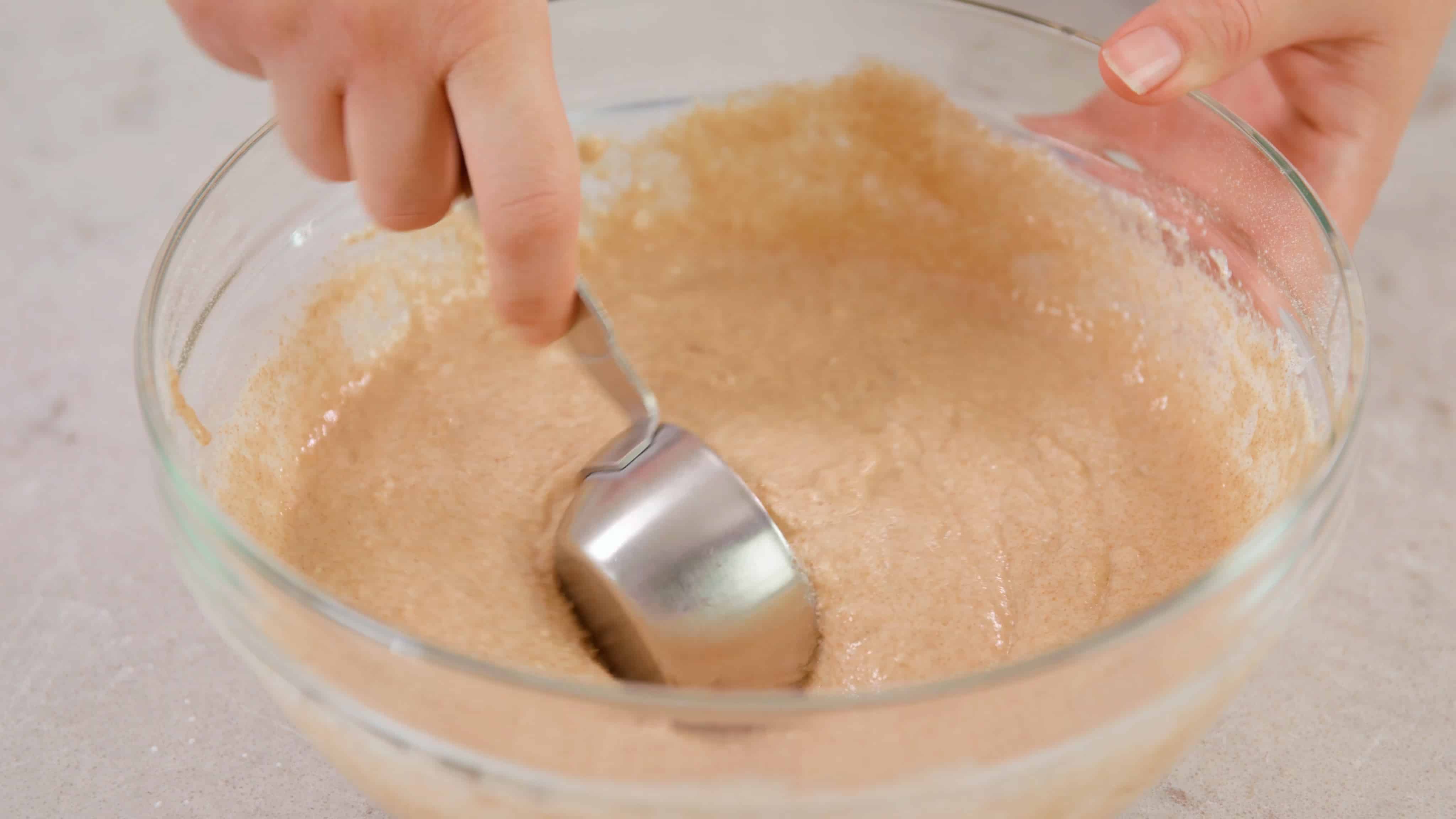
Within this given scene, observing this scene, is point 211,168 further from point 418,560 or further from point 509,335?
point 418,560

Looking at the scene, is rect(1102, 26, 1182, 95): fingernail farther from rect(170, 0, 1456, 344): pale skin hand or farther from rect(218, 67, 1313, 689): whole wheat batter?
rect(170, 0, 1456, 344): pale skin hand

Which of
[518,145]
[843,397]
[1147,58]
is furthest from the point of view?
[843,397]

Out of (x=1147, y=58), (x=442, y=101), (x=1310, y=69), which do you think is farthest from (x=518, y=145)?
(x=1310, y=69)

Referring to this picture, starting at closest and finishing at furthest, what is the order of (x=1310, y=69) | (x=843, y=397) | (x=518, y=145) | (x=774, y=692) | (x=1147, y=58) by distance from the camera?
(x=518, y=145) → (x=774, y=692) → (x=1147, y=58) → (x=843, y=397) → (x=1310, y=69)

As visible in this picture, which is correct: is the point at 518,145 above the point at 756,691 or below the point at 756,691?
above

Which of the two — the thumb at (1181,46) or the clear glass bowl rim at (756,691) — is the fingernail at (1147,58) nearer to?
the thumb at (1181,46)

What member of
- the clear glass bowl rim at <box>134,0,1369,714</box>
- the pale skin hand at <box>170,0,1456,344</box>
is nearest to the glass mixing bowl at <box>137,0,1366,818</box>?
the clear glass bowl rim at <box>134,0,1369,714</box>

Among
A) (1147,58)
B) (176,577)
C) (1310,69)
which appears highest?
(1147,58)

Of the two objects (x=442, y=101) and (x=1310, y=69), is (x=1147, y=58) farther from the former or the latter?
(x=442, y=101)
